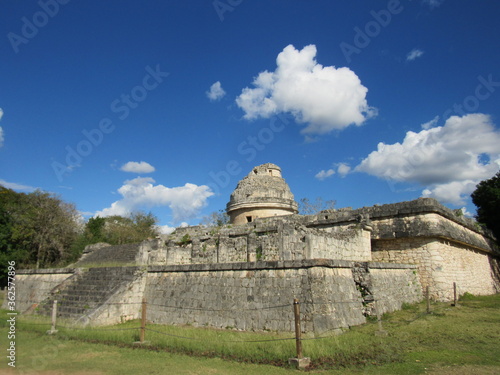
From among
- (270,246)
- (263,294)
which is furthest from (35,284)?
(263,294)

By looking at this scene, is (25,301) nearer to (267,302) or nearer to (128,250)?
(128,250)

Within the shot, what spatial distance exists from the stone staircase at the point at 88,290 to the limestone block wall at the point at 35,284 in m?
1.62

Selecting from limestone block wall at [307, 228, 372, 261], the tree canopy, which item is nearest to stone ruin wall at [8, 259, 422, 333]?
limestone block wall at [307, 228, 372, 261]

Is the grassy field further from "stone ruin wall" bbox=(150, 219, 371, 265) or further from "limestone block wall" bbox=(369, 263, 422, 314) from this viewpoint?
"stone ruin wall" bbox=(150, 219, 371, 265)

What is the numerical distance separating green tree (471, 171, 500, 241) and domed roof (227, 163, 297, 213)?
13.7 m

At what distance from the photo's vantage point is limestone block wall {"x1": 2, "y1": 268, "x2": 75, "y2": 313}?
1756 centimetres

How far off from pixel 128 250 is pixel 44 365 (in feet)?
52.0

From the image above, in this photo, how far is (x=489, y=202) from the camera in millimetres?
23609

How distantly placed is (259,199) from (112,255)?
11.2 meters

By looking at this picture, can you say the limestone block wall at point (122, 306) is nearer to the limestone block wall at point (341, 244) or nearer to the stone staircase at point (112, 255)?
the limestone block wall at point (341, 244)

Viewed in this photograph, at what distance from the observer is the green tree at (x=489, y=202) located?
2333cm

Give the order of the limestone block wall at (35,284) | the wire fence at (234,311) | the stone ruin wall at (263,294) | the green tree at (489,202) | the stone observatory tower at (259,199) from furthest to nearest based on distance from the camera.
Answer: the green tree at (489,202)
the stone observatory tower at (259,199)
the limestone block wall at (35,284)
the stone ruin wall at (263,294)
the wire fence at (234,311)

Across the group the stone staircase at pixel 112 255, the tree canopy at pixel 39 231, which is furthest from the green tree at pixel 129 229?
the stone staircase at pixel 112 255

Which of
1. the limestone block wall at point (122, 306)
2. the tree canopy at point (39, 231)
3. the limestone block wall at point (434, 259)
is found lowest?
the limestone block wall at point (122, 306)
